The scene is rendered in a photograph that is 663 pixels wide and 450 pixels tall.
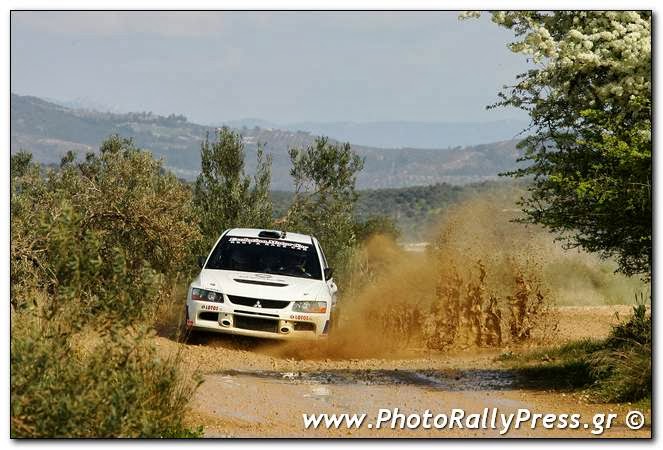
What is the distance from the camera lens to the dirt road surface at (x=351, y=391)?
10.1 m

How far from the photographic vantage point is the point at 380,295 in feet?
72.7

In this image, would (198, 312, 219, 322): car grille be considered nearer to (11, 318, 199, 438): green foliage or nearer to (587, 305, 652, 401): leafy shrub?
(587, 305, 652, 401): leafy shrub

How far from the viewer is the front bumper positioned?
1573 cm

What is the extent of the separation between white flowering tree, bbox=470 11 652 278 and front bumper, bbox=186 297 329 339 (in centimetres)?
372

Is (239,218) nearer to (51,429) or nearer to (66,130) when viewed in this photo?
(51,429)

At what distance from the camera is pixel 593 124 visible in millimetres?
13141

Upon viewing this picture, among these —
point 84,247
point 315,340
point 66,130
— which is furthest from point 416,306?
point 66,130

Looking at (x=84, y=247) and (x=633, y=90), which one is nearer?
(x=84, y=247)

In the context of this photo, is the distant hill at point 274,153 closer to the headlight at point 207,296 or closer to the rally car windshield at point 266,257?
the rally car windshield at point 266,257

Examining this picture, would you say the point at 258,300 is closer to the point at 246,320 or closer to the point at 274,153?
the point at 246,320

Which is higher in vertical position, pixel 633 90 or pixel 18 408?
pixel 633 90

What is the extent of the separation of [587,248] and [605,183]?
5.65ft

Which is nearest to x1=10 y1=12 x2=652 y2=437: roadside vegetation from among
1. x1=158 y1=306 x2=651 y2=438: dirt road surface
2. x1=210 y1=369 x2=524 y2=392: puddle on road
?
x1=158 y1=306 x2=651 y2=438: dirt road surface

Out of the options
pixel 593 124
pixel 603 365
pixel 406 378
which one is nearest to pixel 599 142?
pixel 593 124
